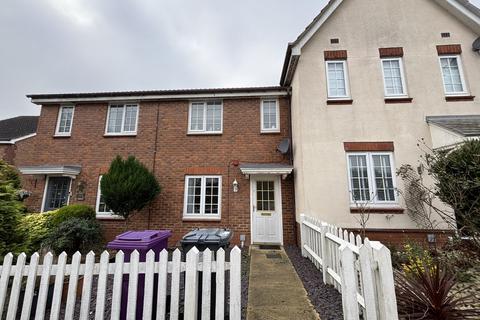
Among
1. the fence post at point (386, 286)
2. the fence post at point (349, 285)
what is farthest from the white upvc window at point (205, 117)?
the fence post at point (386, 286)

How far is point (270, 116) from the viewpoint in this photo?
30.6 feet

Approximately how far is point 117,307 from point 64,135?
10.2 metres

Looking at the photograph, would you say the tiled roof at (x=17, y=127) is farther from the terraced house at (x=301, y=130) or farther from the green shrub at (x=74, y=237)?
the green shrub at (x=74, y=237)

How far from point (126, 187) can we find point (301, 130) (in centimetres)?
649

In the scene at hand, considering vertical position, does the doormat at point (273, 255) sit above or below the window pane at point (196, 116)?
below

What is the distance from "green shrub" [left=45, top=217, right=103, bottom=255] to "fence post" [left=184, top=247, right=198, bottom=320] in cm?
640

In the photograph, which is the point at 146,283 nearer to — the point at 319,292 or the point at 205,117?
the point at 319,292

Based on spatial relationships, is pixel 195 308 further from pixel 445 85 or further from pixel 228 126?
pixel 445 85

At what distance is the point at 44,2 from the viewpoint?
537 inches

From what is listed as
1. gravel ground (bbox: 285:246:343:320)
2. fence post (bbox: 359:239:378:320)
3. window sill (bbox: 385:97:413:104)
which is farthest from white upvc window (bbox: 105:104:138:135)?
window sill (bbox: 385:97:413:104)

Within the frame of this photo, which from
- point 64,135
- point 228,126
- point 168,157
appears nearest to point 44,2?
point 64,135

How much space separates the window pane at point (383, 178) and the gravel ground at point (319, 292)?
3.52 meters

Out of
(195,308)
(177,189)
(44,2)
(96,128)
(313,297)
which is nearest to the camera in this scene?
(195,308)

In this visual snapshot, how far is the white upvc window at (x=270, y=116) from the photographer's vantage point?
30.0 ft
